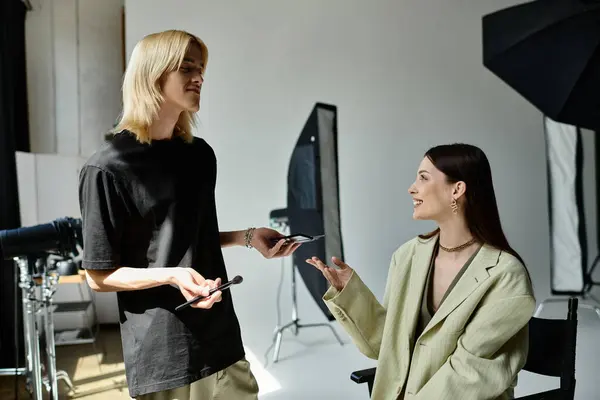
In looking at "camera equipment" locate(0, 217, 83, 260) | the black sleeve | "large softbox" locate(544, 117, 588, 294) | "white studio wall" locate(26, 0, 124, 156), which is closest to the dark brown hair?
the black sleeve

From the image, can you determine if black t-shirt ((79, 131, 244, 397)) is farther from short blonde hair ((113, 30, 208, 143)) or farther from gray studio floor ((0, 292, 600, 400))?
gray studio floor ((0, 292, 600, 400))

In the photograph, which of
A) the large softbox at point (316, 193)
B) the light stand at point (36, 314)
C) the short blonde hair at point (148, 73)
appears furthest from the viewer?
the large softbox at point (316, 193)

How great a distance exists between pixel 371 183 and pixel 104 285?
6.16 feet

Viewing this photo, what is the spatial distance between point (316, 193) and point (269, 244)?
4.20 ft

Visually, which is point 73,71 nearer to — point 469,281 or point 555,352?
point 469,281

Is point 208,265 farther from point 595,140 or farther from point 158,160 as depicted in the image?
point 595,140

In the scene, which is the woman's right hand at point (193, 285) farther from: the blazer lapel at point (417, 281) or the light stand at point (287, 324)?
the light stand at point (287, 324)

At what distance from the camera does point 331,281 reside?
5.28 feet

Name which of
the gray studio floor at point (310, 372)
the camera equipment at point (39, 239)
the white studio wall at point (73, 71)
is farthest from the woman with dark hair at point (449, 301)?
the white studio wall at point (73, 71)

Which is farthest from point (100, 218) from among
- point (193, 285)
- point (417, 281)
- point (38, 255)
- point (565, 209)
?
point (565, 209)

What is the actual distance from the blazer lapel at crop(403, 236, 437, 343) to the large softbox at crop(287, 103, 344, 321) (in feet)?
3.73

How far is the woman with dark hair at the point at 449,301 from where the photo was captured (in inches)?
57.5

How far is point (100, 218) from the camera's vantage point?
3.93 feet

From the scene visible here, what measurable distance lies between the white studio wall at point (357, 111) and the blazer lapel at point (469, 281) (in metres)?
1.31
